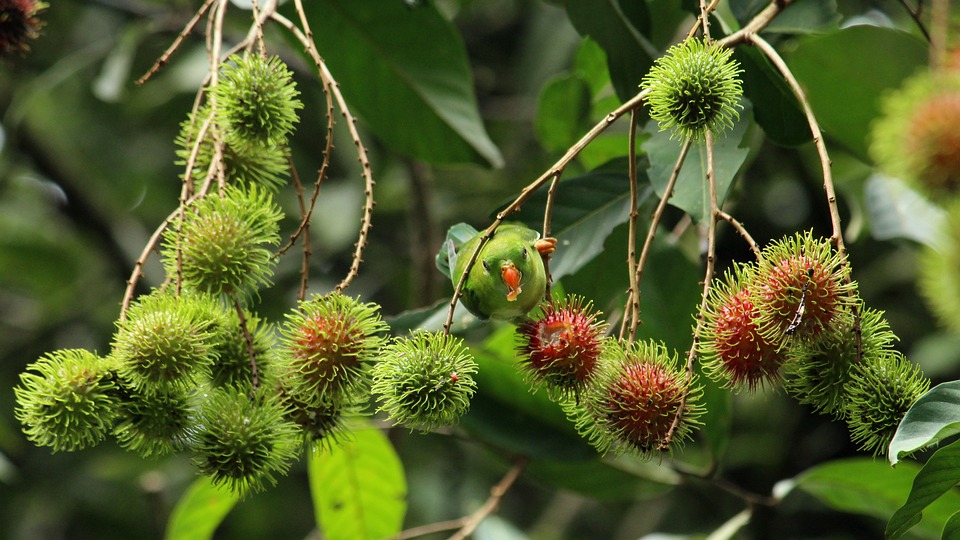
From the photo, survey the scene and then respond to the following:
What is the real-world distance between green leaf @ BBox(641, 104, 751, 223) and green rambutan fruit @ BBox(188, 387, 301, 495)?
60cm

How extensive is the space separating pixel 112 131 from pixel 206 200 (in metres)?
2.60

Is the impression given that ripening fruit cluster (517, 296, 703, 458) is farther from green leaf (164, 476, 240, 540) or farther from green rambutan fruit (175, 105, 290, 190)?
green leaf (164, 476, 240, 540)

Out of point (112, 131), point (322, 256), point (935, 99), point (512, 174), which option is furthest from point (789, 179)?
point (112, 131)

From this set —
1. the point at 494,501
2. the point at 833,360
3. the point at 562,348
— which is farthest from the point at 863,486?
the point at 562,348

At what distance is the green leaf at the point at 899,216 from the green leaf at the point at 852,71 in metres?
0.16

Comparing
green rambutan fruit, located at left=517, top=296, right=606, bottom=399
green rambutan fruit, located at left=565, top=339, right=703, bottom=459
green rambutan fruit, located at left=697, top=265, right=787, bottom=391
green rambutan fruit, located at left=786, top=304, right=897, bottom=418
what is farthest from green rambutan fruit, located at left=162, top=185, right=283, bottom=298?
green rambutan fruit, located at left=786, top=304, right=897, bottom=418

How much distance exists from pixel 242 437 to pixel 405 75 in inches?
36.6

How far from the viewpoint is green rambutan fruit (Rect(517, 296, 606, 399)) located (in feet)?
3.74

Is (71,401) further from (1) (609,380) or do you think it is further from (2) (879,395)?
(2) (879,395)

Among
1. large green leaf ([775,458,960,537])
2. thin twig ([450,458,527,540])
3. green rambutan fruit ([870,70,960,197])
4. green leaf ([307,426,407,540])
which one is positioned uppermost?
green rambutan fruit ([870,70,960,197])

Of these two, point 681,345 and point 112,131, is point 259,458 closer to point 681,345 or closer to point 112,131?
point 681,345

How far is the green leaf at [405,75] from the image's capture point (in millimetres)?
1839

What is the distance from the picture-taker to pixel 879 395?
1.07 m

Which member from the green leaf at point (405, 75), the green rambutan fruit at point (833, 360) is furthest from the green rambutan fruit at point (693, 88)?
the green leaf at point (405, 75)
